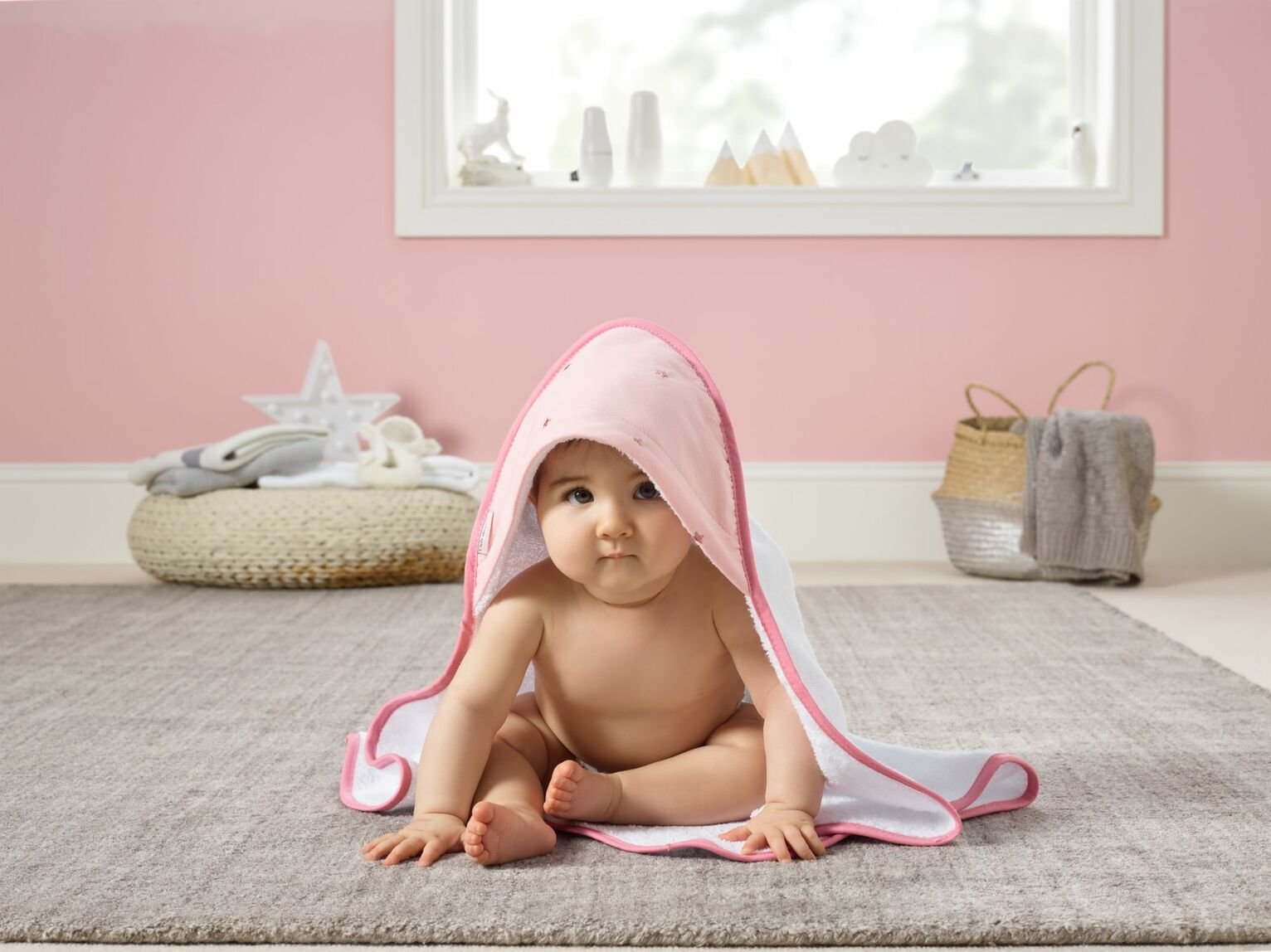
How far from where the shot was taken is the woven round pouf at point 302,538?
2.79 meters

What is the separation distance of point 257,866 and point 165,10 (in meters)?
2.78

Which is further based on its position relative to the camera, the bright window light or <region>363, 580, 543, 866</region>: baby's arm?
the bright window light

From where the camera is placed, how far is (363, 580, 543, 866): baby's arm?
3.78ft

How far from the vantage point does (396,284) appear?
3393 millimetres

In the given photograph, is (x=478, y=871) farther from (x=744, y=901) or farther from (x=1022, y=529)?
(x=1022, y=529)

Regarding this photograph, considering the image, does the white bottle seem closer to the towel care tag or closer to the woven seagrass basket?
the woven seagrass basket

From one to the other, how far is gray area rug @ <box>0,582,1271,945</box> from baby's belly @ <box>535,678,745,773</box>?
0.10 m

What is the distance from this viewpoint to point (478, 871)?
111 cm

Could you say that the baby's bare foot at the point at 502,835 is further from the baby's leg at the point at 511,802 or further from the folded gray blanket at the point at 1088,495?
the folded gray blanket at the point at 1088,495

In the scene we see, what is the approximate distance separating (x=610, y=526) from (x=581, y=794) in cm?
23

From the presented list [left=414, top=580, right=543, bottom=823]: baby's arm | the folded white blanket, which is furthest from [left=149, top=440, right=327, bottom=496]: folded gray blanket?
[left=414, top=580, right=543, bottom=823]: baby's arm

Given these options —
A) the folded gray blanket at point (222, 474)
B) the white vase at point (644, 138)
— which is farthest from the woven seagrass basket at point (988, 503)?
the folded gray blanket at point (222, 474)

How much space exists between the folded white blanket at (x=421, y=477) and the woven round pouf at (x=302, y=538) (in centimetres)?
4

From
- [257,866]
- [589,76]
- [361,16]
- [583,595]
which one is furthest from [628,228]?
[257,866]
